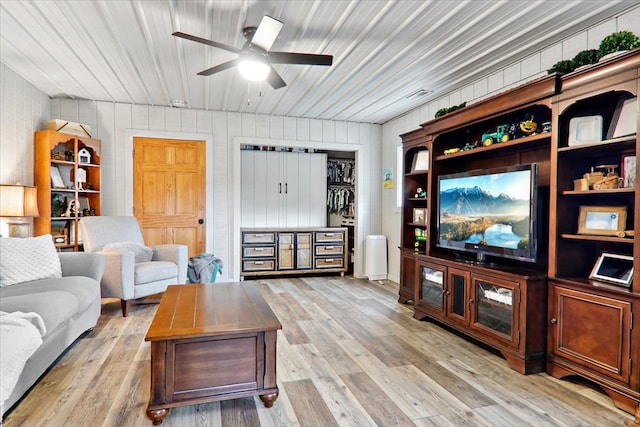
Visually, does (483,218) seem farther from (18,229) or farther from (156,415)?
(18,229)

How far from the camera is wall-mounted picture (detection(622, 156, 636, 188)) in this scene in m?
2.21

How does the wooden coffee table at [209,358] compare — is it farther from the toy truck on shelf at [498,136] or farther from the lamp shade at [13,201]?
the toy truck on shelf at [498,136]

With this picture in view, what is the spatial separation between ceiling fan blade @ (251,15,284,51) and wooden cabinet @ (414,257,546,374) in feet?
7.77

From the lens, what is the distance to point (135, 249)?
408cm

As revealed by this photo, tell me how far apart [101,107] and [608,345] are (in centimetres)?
581

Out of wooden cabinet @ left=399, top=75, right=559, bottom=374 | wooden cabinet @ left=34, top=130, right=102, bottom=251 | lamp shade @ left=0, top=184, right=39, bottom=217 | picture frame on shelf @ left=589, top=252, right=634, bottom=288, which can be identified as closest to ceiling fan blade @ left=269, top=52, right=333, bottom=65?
wooden cabinet @ left=399, top=75, right=559, bottom=374

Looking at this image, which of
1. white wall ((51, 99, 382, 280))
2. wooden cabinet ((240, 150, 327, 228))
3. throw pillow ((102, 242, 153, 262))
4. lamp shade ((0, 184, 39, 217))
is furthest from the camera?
wooden cabinet ((240, 150, 327, 228))

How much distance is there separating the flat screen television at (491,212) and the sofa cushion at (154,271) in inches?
115

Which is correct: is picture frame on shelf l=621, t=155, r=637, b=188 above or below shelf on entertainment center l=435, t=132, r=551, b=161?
below

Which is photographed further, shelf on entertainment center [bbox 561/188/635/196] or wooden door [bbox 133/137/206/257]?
wooden door [bbox 133/137/206/257]

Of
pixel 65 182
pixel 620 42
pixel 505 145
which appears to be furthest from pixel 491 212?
pixel 65 182

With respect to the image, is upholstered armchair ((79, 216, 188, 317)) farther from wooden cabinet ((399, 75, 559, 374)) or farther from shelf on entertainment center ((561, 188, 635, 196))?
shelf on entertainment center ((561, 188, 635, 196))

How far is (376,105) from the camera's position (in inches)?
194

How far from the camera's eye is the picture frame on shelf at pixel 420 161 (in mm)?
4164
